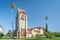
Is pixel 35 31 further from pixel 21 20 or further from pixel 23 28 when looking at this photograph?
pixel 21 20

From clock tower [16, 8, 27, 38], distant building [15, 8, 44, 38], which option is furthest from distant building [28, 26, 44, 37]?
clock tower [16, 8, 27, 38]

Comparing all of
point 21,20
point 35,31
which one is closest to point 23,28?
point 21,20

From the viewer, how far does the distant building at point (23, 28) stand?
338ft

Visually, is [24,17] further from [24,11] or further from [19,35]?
[19,35]

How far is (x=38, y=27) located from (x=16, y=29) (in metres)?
14.9

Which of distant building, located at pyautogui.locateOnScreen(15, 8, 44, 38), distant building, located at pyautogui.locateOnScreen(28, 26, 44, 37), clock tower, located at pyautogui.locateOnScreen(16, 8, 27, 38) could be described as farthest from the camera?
clock tower, located at pyautogui.locateOnScreen(16, 8, 27, 38)

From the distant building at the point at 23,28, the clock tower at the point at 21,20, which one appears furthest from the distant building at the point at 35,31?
the clock tower at the point at 21,20

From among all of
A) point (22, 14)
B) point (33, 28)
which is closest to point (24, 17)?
point (22, 14)

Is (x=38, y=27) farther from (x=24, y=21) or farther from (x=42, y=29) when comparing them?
(x=24, y=21)

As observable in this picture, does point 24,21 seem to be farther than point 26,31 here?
Yes

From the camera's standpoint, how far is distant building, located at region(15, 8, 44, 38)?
103 m

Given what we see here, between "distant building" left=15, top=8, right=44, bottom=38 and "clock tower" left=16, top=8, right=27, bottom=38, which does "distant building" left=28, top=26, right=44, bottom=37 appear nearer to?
"distant building" left=15, top=8, right=44, bottom=38

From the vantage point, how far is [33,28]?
10488cm

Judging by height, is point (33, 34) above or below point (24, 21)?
below
